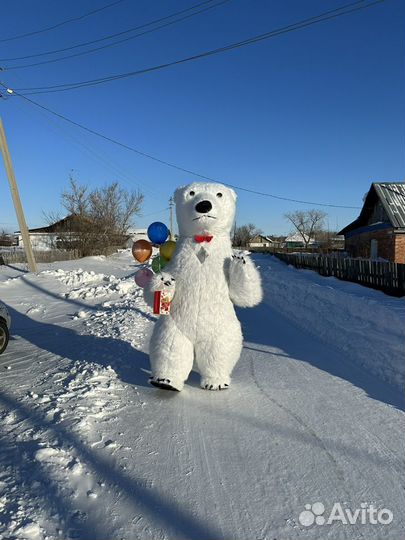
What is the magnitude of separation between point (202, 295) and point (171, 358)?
0.74m

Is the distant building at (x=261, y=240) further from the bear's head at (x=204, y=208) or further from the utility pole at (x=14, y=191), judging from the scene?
the bear's head at (x=204, y=208)

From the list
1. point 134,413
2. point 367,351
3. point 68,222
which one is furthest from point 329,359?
point 68,222

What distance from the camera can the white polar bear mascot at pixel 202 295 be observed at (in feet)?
14.1

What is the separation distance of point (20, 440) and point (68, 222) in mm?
29142

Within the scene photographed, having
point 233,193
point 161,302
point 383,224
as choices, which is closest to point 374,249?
point 383,224

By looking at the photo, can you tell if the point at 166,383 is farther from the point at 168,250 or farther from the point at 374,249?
the point at 374,249

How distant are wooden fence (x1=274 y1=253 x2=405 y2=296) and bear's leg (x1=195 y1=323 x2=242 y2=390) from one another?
937cm

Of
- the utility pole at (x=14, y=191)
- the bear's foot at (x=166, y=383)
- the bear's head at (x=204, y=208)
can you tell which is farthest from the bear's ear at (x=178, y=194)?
the utility pole at (x=14, y=191)

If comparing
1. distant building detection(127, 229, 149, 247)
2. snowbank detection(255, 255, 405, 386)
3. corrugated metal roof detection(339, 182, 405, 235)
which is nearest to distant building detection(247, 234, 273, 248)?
distant building detection(127, 229, 149, 247)

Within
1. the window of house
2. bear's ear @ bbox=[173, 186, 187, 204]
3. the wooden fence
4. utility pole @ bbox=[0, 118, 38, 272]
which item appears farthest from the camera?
the window of house

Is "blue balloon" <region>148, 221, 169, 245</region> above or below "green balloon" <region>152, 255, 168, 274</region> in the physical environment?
above

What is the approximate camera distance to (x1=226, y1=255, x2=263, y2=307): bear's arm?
14.7 feet

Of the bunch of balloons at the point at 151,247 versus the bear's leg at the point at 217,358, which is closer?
the bear's leg at the point at 217,358

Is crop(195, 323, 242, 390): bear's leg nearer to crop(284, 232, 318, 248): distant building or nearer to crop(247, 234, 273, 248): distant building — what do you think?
crop(284, 232, 318, 248): distant building
